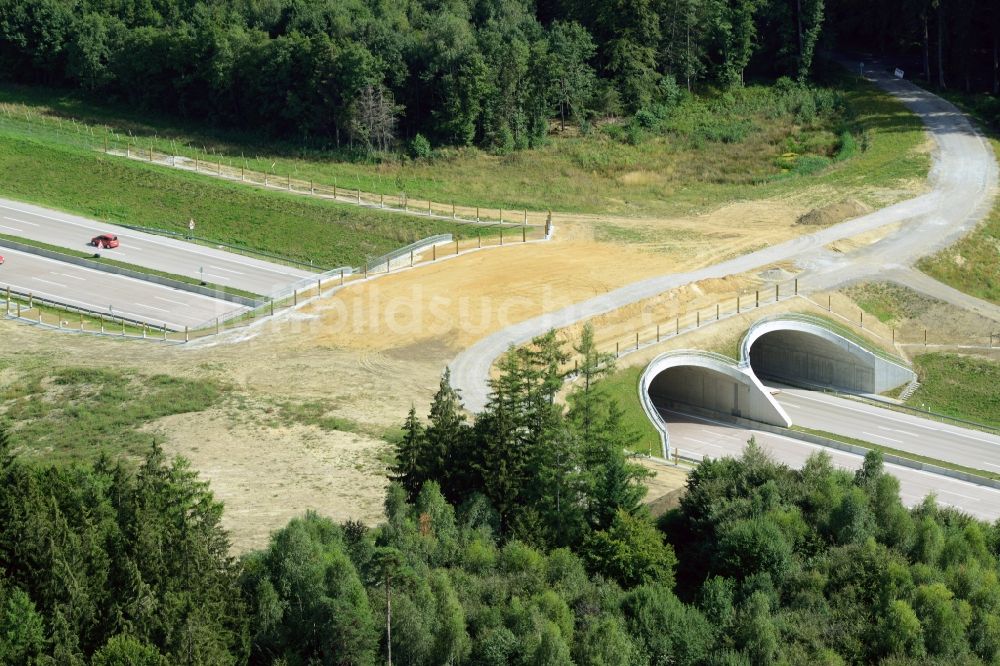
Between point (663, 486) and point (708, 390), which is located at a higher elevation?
point (663, 486)

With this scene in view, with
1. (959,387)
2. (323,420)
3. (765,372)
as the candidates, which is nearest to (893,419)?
(959,387)

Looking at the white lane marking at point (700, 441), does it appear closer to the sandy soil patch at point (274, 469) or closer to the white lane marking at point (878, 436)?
the white lane marking at point (878, 436)

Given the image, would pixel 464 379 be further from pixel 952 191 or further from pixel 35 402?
pixel 952 191

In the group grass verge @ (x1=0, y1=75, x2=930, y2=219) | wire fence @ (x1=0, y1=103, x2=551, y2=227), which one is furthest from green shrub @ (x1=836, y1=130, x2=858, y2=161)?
wire fence @ (x1=0, y1=103, x2=551, y2=227)

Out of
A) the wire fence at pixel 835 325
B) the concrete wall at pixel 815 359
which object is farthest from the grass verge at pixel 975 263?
the concrete wall at pixel 815 359

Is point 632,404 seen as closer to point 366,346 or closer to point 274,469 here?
point 366,346

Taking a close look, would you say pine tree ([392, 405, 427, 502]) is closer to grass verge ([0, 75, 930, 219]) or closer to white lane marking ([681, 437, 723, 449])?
white lane marking ([681, 437, 723, 449])

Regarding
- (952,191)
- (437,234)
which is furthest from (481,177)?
(952,191)
